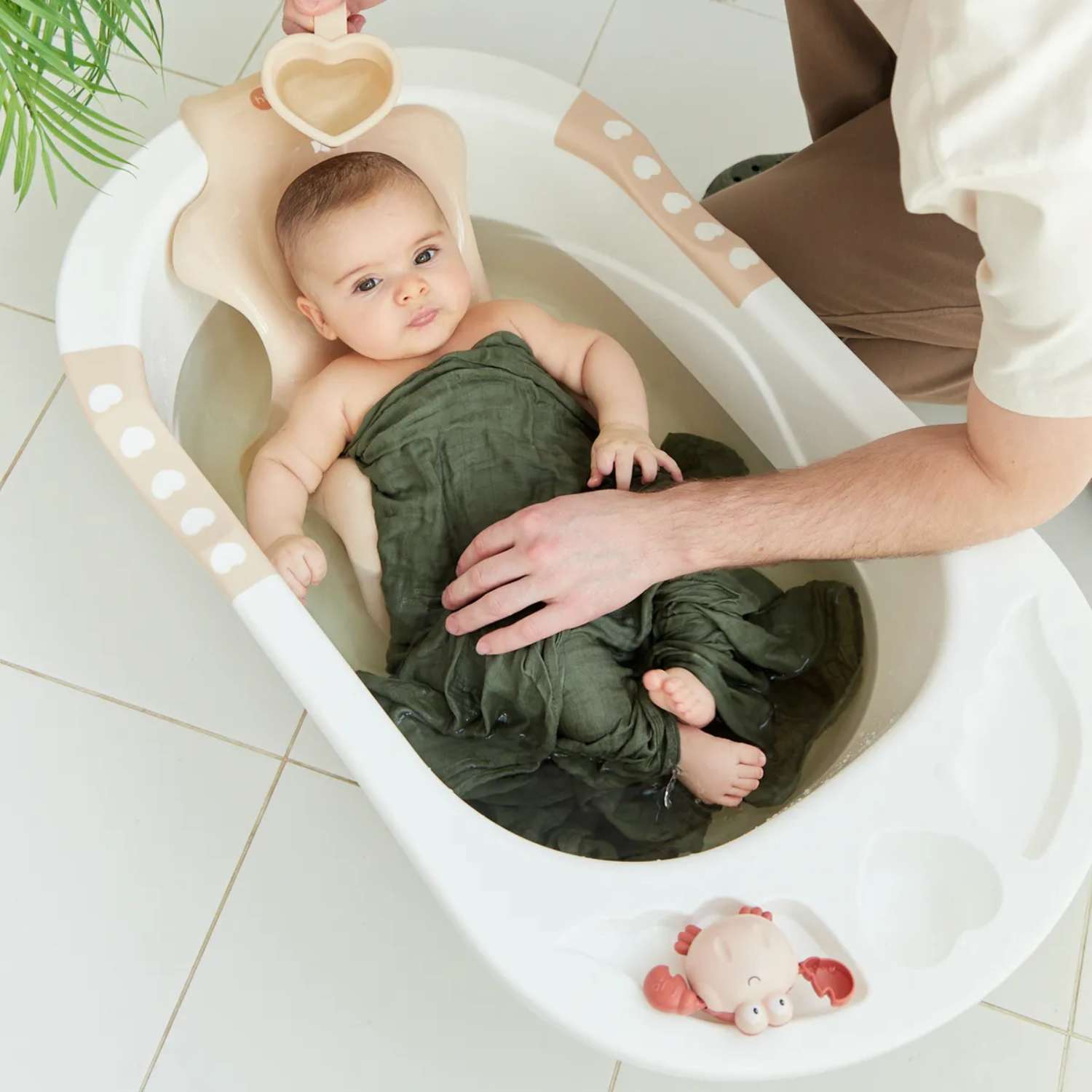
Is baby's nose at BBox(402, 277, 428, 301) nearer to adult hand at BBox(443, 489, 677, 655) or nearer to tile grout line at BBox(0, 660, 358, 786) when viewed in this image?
adult hand at BBox(443, 489, 677, 655)

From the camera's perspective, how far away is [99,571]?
4.85 ft

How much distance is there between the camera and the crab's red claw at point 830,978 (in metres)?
0.86

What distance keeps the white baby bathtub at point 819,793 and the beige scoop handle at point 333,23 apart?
0.26m

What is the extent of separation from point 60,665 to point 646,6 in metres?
1.44

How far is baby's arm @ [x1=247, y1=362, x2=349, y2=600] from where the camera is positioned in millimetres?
1214

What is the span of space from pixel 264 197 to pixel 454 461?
401 millimetres

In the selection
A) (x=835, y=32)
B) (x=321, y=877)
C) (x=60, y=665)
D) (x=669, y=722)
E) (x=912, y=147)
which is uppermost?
(x=912, y=147)

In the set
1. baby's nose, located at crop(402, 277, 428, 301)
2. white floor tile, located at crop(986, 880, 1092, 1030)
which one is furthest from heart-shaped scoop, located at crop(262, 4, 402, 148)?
white floor tile, located at crop(986, 880, 1092, 1030)

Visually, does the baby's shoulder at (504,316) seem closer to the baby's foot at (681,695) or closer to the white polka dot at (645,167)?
the white polka dot at (645,167)

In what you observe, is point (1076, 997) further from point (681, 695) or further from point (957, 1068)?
point (681, 695)

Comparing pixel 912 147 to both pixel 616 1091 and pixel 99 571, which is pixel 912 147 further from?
pixel 99 571

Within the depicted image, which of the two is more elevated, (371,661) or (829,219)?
(829,219)

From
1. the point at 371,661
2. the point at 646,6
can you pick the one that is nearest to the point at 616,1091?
the point at 371,661

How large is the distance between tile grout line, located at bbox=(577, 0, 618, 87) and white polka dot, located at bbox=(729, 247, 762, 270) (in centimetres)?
77
